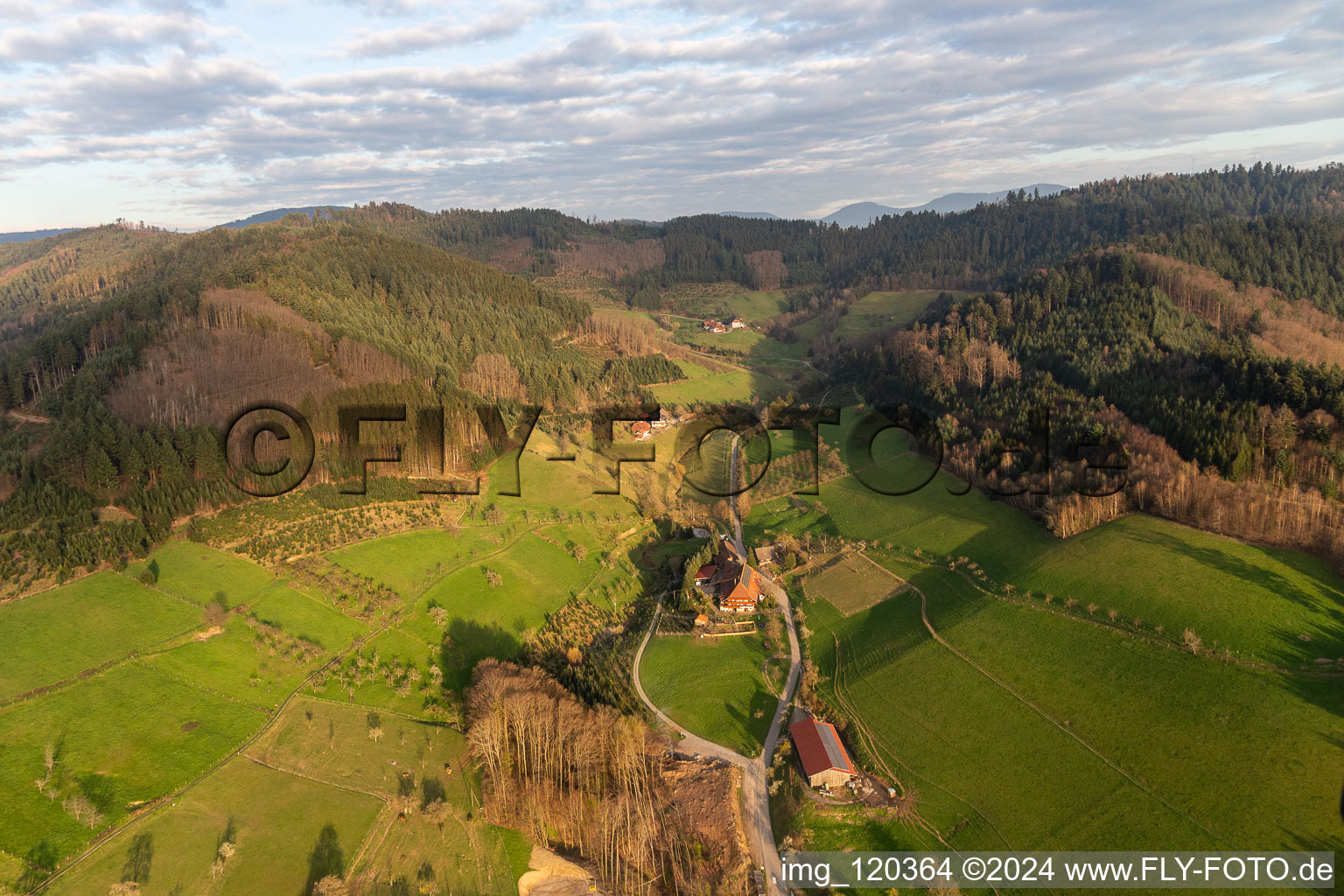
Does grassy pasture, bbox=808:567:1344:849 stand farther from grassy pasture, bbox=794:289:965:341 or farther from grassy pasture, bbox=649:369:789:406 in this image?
grassy pasture, bbox=794:289:965:341

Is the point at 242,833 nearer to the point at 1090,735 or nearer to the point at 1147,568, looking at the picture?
the point at 1090,735

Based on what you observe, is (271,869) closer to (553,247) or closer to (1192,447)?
(1192,447)

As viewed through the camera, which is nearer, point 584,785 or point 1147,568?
point 584,785

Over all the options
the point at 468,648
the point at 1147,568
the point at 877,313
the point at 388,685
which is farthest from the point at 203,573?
the point at 877,313

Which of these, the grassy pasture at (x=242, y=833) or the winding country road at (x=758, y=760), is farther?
the winding country road at (x=758, y=760)

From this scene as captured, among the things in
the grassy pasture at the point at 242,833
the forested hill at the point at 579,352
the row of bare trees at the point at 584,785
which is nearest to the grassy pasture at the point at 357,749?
the grassy pasture at the point at 242,833

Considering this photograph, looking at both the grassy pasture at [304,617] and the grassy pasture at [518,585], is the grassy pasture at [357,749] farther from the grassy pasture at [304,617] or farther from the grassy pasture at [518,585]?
the grassy pasture at [518,585]
